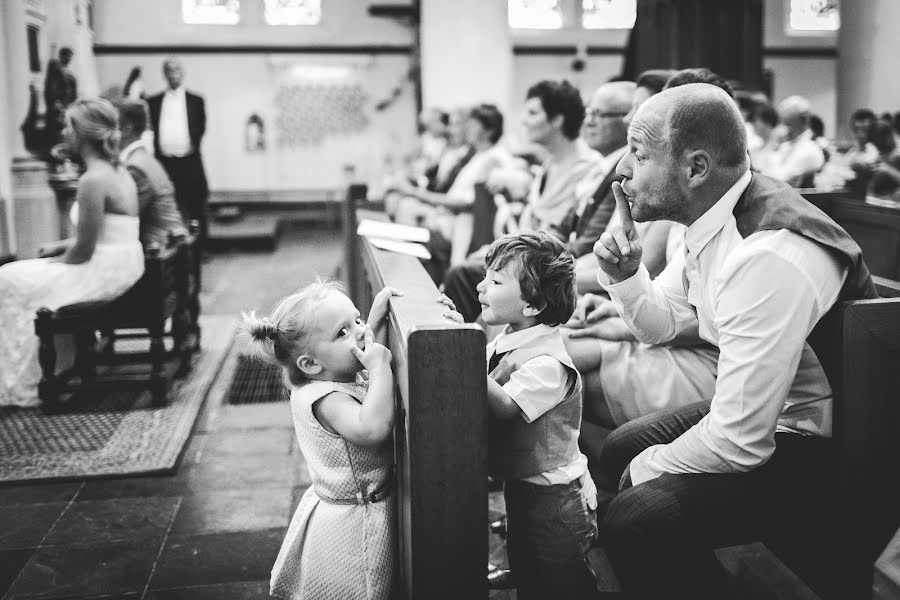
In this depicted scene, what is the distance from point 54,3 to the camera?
973cm

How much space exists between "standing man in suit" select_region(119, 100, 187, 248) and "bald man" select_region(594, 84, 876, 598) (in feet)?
11.9

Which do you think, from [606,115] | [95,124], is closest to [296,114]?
[95,124]

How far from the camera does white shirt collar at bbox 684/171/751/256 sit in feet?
6.70

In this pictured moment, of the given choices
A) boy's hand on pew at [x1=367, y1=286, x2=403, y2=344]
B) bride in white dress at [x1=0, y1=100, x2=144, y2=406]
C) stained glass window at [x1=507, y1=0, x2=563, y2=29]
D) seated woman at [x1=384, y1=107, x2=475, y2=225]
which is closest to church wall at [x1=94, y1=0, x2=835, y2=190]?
stained glass window at [x1=507, y1=0, x2=563, y2=29]

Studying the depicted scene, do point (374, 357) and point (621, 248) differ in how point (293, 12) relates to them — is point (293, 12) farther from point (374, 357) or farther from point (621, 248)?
point (374, 357)

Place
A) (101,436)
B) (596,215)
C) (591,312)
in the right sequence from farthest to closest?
(101,436), (596,215), (591,312)

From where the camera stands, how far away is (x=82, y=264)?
15.2 ft

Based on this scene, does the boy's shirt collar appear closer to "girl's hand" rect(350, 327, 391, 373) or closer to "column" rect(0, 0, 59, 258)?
"girl's hand" rect(350, 327, 391, 373)

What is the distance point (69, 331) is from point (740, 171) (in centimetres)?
360

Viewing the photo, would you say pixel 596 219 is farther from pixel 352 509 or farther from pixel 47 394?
pixel 47 394

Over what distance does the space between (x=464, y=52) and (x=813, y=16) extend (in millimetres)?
10085

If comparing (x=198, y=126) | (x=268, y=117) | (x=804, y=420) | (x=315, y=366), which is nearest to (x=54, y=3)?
(x=198, y=126)

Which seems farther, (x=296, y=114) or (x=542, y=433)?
(x=296, y=114)

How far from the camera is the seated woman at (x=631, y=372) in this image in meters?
2.57
